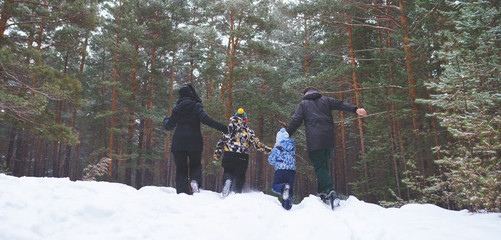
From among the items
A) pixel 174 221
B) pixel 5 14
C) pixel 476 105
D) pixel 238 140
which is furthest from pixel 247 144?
pixel 5 14

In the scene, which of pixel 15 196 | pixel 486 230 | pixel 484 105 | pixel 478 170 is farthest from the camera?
pixel 484 105

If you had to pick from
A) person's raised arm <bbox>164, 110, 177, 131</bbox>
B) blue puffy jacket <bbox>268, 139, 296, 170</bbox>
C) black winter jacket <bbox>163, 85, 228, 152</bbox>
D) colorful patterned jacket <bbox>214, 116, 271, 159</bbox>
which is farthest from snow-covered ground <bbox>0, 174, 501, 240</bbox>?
person's raised arm <bbox>164, 110, 177, 131</bbox>

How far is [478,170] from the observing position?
3479 mm

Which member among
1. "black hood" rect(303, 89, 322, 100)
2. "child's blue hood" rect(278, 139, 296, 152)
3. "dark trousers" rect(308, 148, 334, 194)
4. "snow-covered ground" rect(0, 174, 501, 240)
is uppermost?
"black hood" rect(303, 89, 322, 100)

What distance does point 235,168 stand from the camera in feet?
18.1

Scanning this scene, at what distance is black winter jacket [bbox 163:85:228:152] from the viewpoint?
→ 17.3ft

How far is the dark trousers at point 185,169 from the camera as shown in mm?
5270

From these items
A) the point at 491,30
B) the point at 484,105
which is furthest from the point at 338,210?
the point at 491,30

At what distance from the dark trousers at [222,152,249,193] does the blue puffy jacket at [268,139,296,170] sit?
875 millimetres

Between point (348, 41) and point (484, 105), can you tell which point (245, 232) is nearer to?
point (484, 105)

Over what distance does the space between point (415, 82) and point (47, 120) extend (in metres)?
13.5

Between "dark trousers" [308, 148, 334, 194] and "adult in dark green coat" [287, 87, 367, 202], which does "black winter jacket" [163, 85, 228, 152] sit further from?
"dark trousers" [308, 148, 334, 194]

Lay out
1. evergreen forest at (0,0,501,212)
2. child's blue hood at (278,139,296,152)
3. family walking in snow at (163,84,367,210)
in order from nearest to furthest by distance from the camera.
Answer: evergreen forest at (0,0,501,212)
family walking in snow at (163,84,367,210)
child's blue hood at (278,139,296,152)

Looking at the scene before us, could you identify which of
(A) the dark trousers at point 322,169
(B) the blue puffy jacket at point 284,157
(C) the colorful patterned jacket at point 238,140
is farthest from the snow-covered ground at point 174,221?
(C) the colorful patterned jacket at point 238,140
